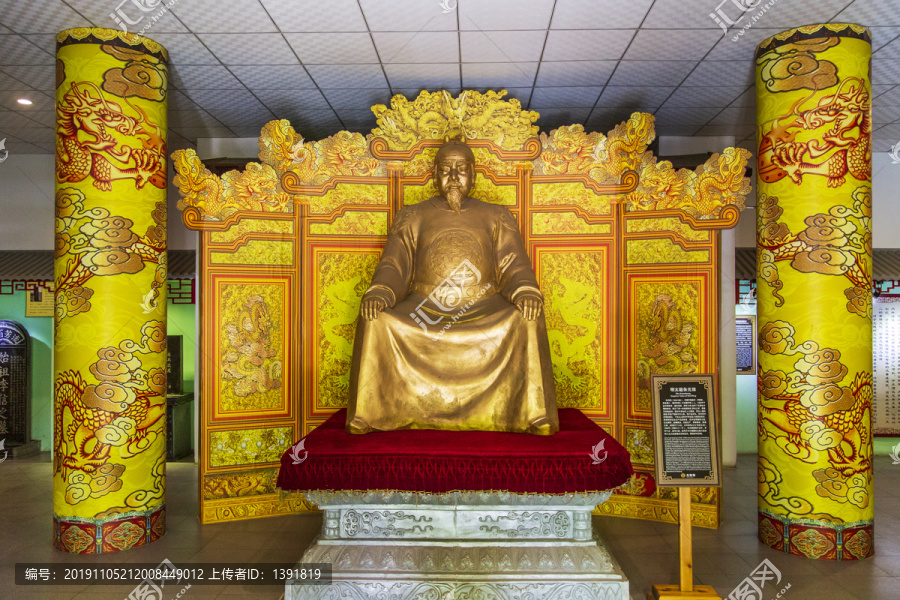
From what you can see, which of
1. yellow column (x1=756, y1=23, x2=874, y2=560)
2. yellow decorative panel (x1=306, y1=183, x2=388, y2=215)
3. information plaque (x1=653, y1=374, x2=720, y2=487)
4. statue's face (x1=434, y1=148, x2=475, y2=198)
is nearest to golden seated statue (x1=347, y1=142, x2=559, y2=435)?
information plaque (x1=653, y1=374, x2=720, y2=487)

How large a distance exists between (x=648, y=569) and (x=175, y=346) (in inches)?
222

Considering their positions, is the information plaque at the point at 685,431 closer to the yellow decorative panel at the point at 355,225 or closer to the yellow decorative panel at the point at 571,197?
the yellow decorative panel at the point at 571,197

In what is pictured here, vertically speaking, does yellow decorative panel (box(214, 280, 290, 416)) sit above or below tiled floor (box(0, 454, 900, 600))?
above

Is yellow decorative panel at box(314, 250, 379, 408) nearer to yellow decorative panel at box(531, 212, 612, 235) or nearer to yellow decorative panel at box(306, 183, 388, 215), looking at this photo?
yellow decorative panel at box(306, 183, 388, 215)

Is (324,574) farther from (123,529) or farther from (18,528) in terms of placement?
(18,528)

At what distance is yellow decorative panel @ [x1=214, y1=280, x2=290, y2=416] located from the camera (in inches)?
182

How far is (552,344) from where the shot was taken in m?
4.85

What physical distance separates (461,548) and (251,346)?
245cm

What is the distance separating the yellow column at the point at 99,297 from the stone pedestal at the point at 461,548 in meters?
1.61

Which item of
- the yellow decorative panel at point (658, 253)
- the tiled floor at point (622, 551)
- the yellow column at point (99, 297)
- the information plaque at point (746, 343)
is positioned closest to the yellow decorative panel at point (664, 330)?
the yellow decorative panel at point (658, 253)

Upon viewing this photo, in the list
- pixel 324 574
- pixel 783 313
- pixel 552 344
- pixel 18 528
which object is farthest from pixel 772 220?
pixel 18 528

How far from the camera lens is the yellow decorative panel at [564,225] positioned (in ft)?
15.9

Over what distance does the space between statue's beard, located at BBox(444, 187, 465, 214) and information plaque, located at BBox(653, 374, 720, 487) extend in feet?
6.56

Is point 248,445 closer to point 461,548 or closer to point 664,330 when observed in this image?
point 461,548
